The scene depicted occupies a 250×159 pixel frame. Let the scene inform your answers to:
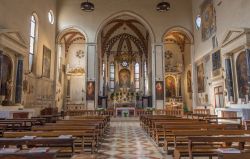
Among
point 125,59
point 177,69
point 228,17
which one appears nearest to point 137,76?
point 125,59

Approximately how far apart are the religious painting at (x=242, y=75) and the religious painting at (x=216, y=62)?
2.32 metres

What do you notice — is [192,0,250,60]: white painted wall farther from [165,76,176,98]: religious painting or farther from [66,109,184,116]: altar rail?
[165,76,176,98]: religious painting

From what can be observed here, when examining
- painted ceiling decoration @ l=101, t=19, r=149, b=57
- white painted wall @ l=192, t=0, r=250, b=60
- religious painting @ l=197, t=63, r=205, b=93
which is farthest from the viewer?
painted ceiling decoration @ l=101, t=19, r=149, b=57

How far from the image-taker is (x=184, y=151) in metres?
4.58

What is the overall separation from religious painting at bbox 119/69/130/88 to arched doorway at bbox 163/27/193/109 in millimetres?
7617

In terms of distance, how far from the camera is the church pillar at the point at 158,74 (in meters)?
21.0

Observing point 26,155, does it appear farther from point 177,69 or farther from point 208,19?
point 177,69

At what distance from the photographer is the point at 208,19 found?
58.4 feet

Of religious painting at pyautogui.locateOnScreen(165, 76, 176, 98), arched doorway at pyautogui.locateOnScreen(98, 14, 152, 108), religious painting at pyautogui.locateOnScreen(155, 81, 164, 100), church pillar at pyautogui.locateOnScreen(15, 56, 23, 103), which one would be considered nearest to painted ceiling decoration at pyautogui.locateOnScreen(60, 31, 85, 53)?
arched doorway at pyautogui.locateOnScreen(98, 14, 152, 108)

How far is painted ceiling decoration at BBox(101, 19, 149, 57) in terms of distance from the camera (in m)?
27.9

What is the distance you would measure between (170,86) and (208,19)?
12387 mm

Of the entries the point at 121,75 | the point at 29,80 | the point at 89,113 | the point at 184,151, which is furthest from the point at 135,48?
the point at 184,151

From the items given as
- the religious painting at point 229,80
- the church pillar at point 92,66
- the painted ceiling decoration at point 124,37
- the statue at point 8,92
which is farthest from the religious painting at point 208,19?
the statue at point 8,92

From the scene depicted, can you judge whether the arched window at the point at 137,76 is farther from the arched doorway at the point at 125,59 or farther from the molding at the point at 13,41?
the molding at the point at 13,41
